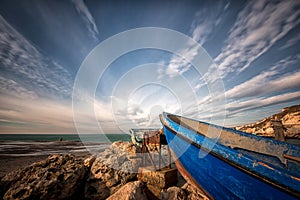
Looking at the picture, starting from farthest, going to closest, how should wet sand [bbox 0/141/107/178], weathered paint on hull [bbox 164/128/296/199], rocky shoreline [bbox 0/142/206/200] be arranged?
wet sand [bbox 0/141/107/178], rocky shoreline [bbox 0/142/206/200], weathered paint on hull [bbox 164/128/296/199]

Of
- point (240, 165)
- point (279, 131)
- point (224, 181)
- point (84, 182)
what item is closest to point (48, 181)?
point (84, 182)

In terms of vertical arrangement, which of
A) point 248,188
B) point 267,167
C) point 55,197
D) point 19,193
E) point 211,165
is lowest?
point 55,197

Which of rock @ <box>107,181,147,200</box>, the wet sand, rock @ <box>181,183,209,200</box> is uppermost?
the wet sand

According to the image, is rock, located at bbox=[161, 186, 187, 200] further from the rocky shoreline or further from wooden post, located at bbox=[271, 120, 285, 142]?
wooden post, located at bbox=[271, 120, 285, 142]

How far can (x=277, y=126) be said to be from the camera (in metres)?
4.48

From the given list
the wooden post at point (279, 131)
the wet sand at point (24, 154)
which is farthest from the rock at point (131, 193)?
the wet sand at point (24, 154)

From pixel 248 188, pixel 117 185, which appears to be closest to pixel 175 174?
pixel 117 185

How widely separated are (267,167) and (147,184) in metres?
3.97

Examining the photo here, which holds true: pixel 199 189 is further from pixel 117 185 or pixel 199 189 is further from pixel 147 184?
pixel 117 185

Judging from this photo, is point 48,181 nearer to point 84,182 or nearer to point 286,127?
point 84,182

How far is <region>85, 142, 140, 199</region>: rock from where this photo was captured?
4211 mm

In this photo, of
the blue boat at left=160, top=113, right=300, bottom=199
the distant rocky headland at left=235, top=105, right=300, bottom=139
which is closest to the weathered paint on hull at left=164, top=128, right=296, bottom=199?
the blue boat at left=160, top=113, right=300, bottom=199

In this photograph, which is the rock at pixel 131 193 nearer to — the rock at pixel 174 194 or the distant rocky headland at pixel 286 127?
the rock at pixel 174 194

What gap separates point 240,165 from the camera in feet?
6.12
